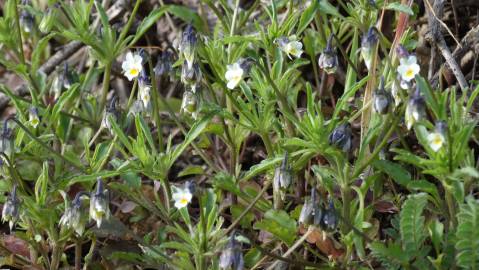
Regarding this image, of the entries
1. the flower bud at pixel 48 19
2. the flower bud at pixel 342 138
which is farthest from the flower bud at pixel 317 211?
the flower bud at pixel 48 19

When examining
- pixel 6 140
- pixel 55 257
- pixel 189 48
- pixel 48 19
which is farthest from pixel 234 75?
pixel 48 19

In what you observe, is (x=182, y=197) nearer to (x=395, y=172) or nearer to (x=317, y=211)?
(x=317, y=211)

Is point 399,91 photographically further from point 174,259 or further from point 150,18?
point 150,18

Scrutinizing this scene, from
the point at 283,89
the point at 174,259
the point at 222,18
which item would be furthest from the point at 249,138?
the point at 174,259

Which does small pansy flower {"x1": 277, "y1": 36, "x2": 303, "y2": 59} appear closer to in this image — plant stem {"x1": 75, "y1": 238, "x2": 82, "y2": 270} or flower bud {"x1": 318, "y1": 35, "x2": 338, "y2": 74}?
flower bud {"x1": 318, "y1": 35, "x2": 338, "y2": 74}

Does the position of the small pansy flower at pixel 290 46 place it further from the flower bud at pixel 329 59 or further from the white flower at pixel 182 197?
the white flower at pixel 182 197

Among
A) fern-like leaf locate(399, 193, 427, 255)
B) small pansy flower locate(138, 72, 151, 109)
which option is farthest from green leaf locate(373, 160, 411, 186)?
small pansy flower locate(138, 72, 151, 109)
